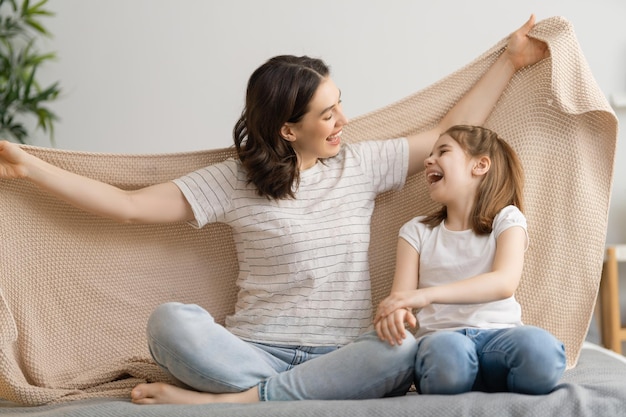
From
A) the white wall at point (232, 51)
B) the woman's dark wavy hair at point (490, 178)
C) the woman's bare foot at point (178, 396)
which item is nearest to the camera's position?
the woman's bare foot at point (178, 396)

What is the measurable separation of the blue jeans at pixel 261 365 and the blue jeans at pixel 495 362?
48mm

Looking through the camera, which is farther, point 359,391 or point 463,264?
point 463,264

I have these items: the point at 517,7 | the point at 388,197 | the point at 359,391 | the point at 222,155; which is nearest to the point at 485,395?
the point at 359,391

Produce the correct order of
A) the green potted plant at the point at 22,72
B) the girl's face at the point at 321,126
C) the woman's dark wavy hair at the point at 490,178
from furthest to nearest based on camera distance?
the green potted plant at the point at 22,72 → the girl's face at the point at 321,126 → the woman's dark wavy hair at the point at 490,178

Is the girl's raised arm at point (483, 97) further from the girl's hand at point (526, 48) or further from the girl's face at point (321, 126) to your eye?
the girl's face at point (321, 126)

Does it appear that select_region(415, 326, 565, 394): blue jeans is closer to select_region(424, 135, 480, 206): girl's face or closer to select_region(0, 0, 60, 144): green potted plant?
select_region(424, 135, 480, 206): girl's face

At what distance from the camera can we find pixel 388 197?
65.2 inches

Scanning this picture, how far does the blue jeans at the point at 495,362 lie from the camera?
45.8 inches

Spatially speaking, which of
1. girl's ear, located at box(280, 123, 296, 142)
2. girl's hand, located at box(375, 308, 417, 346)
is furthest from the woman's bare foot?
girl's ear, located at box(280, 123, 296, 142)

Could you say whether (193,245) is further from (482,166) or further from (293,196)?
(482,166)

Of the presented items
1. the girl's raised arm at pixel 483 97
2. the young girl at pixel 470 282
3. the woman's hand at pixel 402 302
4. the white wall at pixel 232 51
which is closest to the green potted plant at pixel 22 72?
the white wall at pixel 232 51

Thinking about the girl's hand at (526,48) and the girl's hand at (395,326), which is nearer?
the girl's hand at (395,326)

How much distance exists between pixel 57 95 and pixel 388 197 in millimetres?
1387

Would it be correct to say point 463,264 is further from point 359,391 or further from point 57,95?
point 57,95
